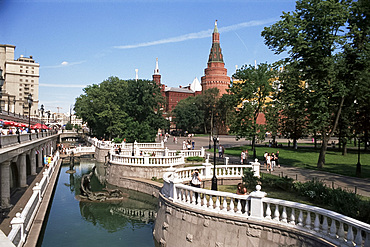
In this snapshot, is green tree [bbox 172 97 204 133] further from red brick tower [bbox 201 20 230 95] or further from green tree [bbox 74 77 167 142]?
green tree [bbox 74 77 167 142]

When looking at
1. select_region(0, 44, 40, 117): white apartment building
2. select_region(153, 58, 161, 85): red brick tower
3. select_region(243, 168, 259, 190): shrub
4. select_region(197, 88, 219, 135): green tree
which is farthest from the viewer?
select_region(153, 58, 161, 85): red brick tower

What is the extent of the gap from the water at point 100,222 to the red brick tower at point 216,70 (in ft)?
316

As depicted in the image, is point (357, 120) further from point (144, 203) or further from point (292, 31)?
point (144, 203)

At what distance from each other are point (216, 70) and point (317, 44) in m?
94.2

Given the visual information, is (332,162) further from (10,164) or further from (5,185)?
(10,164)

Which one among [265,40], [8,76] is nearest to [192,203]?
[265,40]

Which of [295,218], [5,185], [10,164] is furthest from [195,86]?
[295,218]

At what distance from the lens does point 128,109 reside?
58781mm

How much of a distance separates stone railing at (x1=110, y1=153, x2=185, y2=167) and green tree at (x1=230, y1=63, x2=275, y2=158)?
19.7 m

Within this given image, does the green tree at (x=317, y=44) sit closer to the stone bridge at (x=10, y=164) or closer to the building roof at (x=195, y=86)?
the stone bridge at (x=10, y=164)

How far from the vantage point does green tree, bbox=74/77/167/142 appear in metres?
52.2

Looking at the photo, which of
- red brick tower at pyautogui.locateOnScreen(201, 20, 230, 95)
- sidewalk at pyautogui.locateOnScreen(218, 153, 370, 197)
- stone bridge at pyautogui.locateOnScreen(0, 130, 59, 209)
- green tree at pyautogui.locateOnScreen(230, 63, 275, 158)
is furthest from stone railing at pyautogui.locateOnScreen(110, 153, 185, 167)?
red brick tower at pyautogui.locateOnScreen(201, 20, 230, 95)

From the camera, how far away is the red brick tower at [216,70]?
11750 centimetres

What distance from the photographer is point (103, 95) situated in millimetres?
65750
